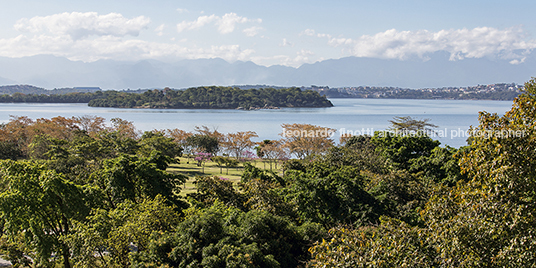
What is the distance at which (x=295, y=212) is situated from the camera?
46.7 feet

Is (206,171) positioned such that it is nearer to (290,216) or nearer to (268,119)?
(290,216)

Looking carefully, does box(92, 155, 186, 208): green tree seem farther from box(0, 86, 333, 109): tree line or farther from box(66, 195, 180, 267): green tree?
box(0, 86, 333, 109): tree line

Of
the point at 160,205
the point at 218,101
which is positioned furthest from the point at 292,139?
the point at 218,101

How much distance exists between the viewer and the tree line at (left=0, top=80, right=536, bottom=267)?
21.0 ft

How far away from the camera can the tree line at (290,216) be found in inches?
251

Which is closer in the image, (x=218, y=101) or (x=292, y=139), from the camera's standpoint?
(x=292, y=139)

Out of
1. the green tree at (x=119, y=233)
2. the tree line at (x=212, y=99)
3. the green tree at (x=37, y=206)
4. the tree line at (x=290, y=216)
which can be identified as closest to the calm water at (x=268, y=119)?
the tree line at (x=212, y=99)

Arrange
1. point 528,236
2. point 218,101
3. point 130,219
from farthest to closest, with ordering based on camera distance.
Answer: point 218,101, point 130,219, point 528,236

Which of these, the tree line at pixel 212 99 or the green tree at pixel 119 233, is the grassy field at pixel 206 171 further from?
the tree line at pixel 212 99

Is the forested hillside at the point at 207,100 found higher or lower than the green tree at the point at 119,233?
higher

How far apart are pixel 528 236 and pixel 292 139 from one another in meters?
36.3

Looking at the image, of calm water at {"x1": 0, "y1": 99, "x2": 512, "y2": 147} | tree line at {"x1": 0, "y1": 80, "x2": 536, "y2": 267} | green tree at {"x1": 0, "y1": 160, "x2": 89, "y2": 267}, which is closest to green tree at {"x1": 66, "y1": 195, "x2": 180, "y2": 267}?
tree line at {"x1": 0, "y1": 80, "x2": 536, "y2": 267}

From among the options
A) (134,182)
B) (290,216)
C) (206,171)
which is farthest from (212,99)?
(290,216)

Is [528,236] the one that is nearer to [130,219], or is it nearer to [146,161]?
[130,219]
